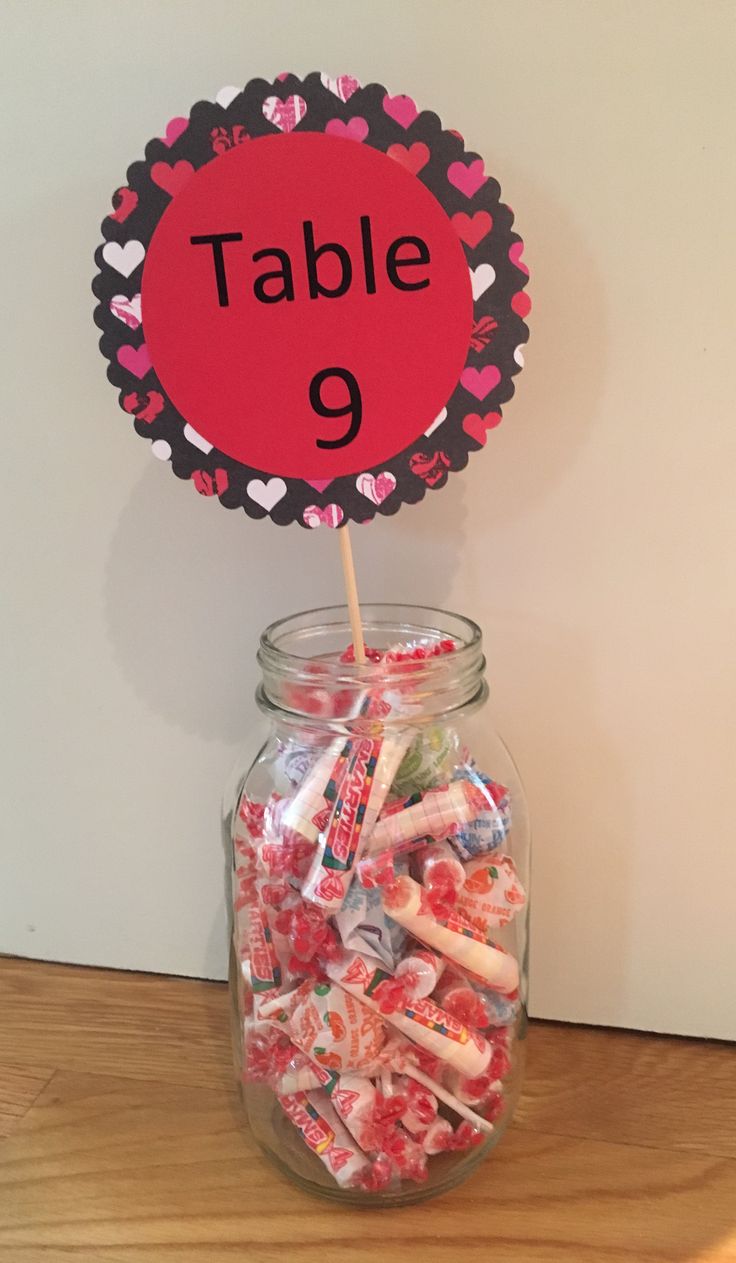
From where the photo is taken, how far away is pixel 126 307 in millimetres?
587

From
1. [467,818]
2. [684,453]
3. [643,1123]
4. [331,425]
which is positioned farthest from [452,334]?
[643,1123]

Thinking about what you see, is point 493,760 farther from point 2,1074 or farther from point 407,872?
point 2,1074

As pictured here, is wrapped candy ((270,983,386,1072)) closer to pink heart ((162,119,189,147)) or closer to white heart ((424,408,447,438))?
white heart ((424,408,447,438))

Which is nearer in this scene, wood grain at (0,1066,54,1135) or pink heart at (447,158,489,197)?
pink heart at (447,158,489,197)

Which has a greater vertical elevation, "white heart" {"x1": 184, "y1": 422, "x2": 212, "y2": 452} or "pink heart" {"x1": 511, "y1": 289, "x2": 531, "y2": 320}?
"pink heart" {"x1": 511, "y1": 289, "x2": 531, "y2": 320}

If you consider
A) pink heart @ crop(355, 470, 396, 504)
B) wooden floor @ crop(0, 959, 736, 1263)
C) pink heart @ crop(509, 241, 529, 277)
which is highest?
pink heart @ crop(509, 241, 529, 277)

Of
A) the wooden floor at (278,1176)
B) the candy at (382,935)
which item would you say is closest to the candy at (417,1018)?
the candy at (382,935)

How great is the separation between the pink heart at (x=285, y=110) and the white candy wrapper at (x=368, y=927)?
0.46 meters

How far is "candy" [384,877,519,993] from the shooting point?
597 millimetres

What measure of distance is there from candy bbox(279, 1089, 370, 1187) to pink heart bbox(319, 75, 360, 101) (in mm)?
625

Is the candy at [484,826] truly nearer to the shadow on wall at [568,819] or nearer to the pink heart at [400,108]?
the shadow on wall at [568,819]

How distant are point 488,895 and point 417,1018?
0.09m

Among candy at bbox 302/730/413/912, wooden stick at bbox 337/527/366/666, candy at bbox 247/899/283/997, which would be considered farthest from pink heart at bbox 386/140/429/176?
candy at bbox 247/899/283/997

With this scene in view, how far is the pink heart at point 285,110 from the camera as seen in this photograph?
0.56m
